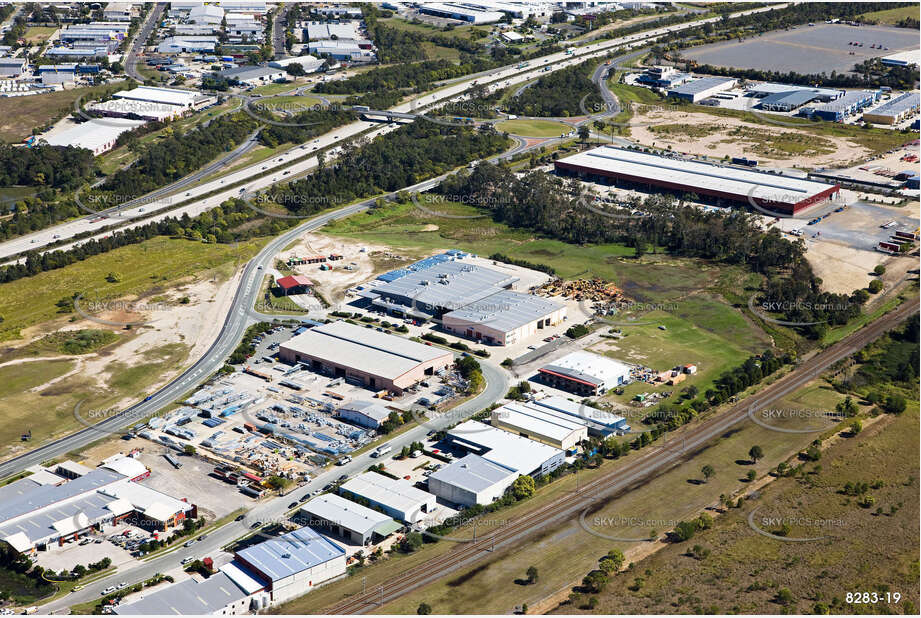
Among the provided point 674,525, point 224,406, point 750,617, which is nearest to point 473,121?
point 224,406

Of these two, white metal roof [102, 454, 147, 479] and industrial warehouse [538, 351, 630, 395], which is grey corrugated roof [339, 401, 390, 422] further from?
white metal roof [102, 454, 147, 479]

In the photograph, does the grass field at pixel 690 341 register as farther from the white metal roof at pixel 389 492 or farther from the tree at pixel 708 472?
the white metal roof at pixel 389 492

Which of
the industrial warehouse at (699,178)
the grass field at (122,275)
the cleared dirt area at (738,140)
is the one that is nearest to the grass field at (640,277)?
the grass field at (122,275)

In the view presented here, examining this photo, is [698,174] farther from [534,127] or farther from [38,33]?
[38,33]

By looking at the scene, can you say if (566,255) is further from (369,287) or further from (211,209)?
(211,209)

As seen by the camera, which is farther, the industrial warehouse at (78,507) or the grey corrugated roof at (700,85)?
the grey corrugated roof at (700,85)

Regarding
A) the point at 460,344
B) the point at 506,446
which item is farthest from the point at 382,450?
the point at 460,344
